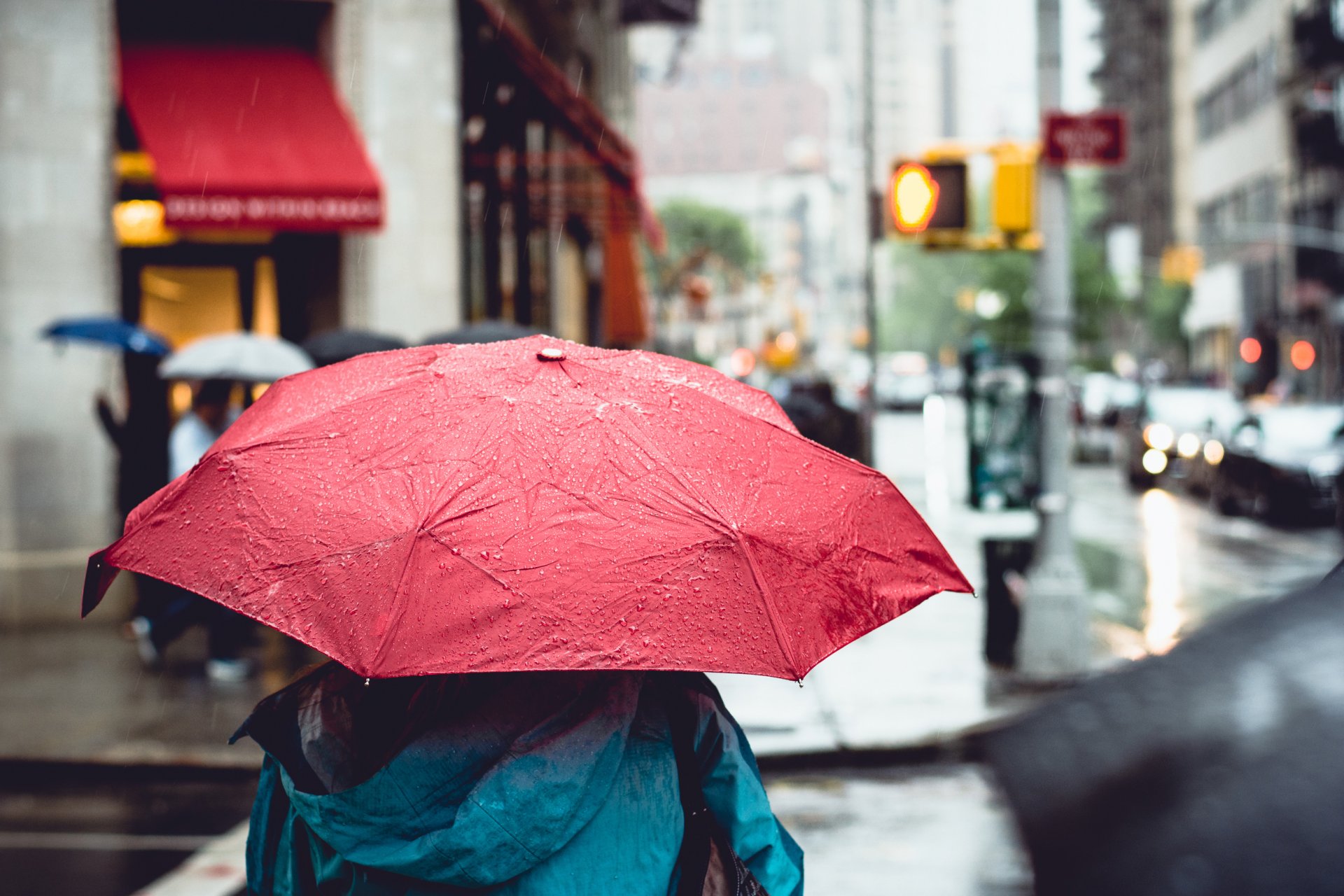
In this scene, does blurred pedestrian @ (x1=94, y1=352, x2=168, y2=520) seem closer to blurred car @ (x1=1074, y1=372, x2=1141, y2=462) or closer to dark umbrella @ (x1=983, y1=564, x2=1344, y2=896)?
dark umbrella @ (x1=983, y1=564, x2=1344, y2=896)

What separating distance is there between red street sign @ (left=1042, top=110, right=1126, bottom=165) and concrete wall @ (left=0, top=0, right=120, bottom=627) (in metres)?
7.86

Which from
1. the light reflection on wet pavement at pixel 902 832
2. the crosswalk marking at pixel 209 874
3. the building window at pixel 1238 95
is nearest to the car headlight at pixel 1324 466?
the light reflection on wet pavement at pixel 902 832

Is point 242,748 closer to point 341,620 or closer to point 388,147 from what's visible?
point 341,620

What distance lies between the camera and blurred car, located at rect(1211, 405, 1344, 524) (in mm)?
19797

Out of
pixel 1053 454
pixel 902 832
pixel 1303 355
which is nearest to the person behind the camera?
pixel 902 832

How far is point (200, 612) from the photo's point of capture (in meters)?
9.84

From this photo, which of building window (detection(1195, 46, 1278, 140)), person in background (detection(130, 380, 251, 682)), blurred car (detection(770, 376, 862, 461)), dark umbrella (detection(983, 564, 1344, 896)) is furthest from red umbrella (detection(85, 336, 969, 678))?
building window (detection(1195, 46, 1278, 140))

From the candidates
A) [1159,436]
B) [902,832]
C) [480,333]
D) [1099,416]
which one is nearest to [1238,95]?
[1099,416]

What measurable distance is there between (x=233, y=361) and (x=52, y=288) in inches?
122

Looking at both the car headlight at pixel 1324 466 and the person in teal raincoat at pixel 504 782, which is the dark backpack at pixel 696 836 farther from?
the car headlight at pixel 1324 466

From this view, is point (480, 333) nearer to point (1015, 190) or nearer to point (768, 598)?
point (1015, 190)

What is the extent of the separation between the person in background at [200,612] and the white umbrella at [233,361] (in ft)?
0.34

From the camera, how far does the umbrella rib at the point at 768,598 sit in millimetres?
2643

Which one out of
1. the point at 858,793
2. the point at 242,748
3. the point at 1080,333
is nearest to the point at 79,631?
the point at 242,748
